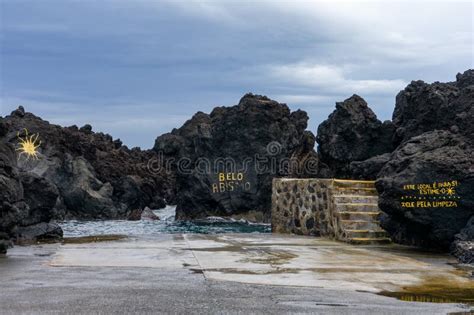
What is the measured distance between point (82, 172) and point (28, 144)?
693 cm

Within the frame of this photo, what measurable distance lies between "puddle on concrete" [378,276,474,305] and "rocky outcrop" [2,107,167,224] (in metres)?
56.1

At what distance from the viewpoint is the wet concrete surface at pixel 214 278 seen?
568cm

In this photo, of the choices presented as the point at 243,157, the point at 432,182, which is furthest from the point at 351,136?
the point at 243,157

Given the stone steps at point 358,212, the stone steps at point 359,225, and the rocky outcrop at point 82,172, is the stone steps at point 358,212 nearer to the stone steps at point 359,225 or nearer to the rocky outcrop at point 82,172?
the stone steps at point 359,225

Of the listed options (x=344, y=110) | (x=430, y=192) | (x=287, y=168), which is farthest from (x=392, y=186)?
(x=287, y=168)

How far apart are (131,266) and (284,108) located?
56.1m

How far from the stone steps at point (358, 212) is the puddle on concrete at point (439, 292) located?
504 cm

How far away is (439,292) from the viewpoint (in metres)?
6.79

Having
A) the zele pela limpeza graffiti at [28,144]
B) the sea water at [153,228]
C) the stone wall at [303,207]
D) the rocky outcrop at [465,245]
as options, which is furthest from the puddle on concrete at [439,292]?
the zele pela limpeza graffiti at [28,144]

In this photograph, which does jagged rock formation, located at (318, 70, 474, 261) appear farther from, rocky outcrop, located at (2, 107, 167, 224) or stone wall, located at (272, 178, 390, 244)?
rocky outcrop, located at (2, 107, 167, 224)

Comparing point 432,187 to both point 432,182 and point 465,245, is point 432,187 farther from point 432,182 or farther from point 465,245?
point 465,245

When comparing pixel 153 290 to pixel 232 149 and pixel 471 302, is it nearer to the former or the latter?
pixel 471 302

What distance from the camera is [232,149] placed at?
65812 mm

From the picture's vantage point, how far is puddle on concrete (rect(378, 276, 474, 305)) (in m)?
6.32
